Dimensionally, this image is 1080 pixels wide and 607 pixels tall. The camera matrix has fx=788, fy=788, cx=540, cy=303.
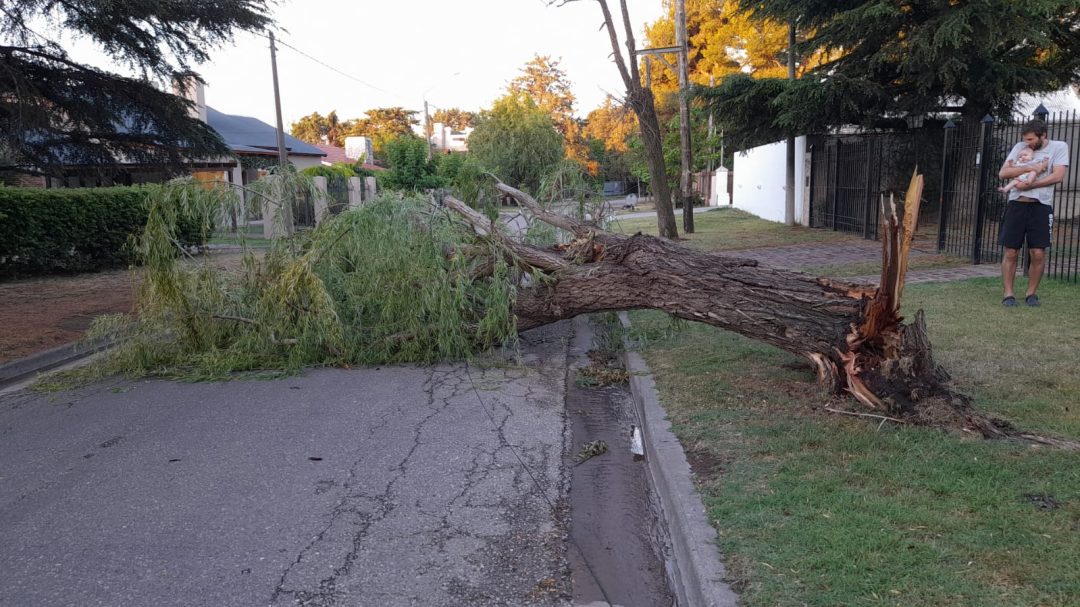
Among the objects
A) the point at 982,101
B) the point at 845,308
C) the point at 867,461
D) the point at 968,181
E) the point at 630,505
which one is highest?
the point at 982,101

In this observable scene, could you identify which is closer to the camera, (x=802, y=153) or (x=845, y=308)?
(x=845, y=308)

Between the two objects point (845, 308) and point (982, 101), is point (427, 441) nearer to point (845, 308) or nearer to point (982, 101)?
point (845, 308)

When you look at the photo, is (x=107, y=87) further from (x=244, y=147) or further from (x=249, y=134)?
(x=249, y=134)

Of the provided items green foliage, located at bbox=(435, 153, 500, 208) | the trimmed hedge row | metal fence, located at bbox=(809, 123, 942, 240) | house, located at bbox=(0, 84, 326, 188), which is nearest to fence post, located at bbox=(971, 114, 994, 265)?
metal fence, located at bbox=(809, 123, 942, 240)

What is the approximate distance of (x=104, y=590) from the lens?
11.8ft

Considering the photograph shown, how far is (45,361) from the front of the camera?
879cm

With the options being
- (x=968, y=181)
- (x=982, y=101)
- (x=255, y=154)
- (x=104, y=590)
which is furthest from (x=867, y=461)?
(x=255, y=154)

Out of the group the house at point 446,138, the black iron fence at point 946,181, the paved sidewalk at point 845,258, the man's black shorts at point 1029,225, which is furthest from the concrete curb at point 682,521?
the house at point 446,138

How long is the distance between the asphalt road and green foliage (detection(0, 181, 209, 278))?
23.8ft

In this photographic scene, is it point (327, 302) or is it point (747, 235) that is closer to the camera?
point (327, 302)

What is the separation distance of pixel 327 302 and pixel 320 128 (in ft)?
266

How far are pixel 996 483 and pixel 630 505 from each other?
1.96 m

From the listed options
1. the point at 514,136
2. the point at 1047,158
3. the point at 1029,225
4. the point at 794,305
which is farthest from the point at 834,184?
the point at 514,136

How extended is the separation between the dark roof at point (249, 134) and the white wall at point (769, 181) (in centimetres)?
1972
